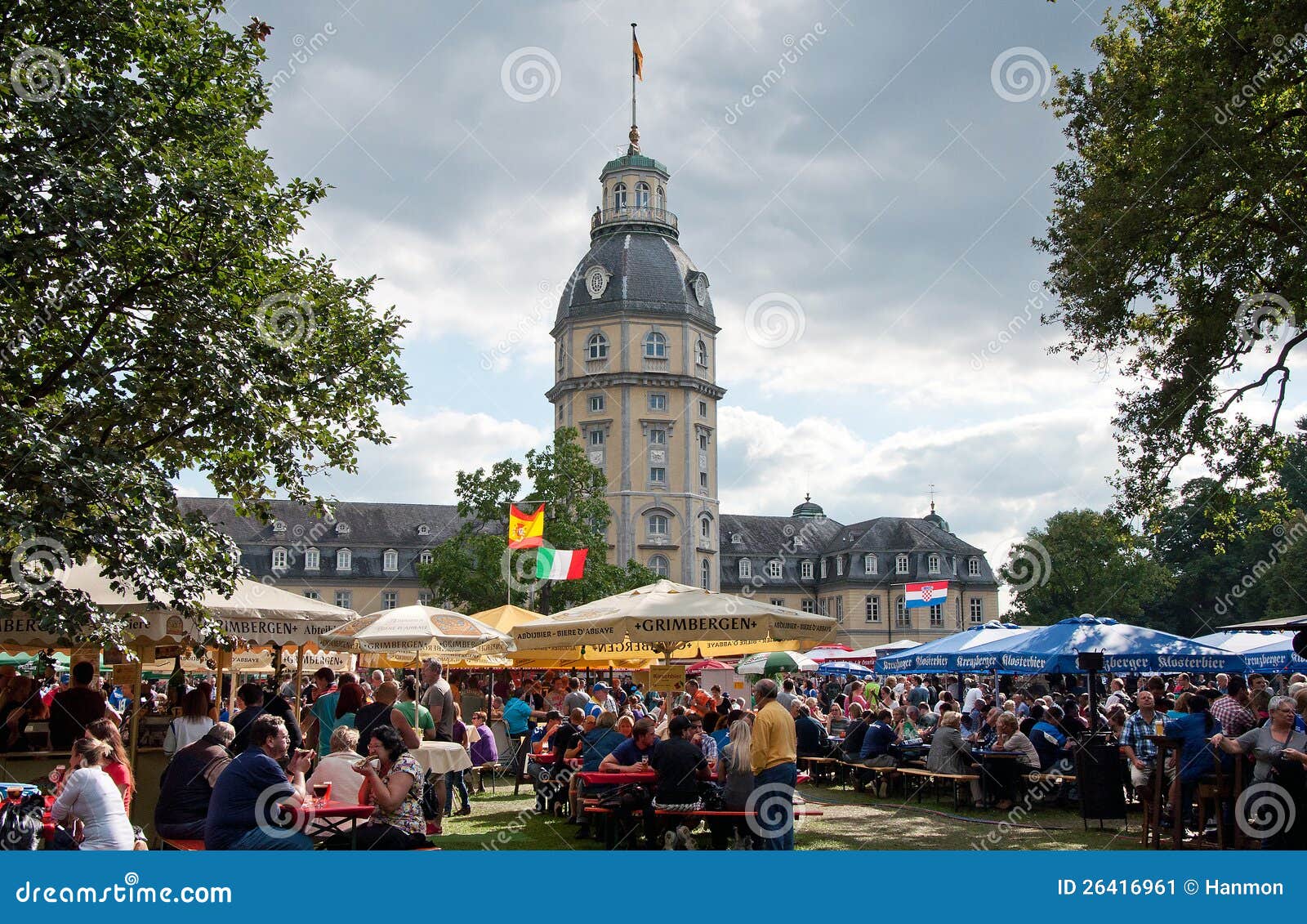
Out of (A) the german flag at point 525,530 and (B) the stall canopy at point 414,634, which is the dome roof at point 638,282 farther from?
(B) the stall canopy at point 414,634

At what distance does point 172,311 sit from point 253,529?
264ft

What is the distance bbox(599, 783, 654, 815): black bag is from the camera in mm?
11969

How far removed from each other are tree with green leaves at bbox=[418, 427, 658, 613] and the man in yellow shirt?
143 ft

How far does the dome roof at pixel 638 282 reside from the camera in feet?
259

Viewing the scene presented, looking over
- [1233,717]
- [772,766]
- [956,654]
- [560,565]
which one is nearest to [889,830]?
[1233,717]

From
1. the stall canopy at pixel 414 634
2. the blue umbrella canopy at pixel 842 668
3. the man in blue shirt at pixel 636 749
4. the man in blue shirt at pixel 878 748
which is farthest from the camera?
the blue umbrella canopy at pixel 842 668

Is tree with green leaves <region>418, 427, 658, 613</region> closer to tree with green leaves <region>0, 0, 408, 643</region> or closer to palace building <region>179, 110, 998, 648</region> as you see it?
palace building <region>179, 110, 998, 648</region>

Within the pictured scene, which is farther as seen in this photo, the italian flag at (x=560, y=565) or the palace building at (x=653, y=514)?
the palace building at (x=653, y=514)

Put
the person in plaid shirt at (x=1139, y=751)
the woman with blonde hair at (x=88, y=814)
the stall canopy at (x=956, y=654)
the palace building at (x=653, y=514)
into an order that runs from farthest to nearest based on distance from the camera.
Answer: the palace building at (x=653, y=514) < the stall canopy at (x=956, y=654) < the person in plaid shirt at (x=1139, y=751) < the woman with blonde hair at (x=88, y=814)

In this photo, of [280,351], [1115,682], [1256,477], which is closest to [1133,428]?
[1256,477]

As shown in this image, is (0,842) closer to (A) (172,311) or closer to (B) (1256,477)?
(A) (172,311)

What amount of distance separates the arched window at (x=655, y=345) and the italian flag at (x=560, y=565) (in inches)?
2006

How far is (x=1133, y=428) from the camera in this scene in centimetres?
1972

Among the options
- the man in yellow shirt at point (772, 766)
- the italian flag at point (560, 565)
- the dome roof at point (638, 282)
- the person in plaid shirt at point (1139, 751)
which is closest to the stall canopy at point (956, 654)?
the person in plaid shirt at point (1139, 751)
